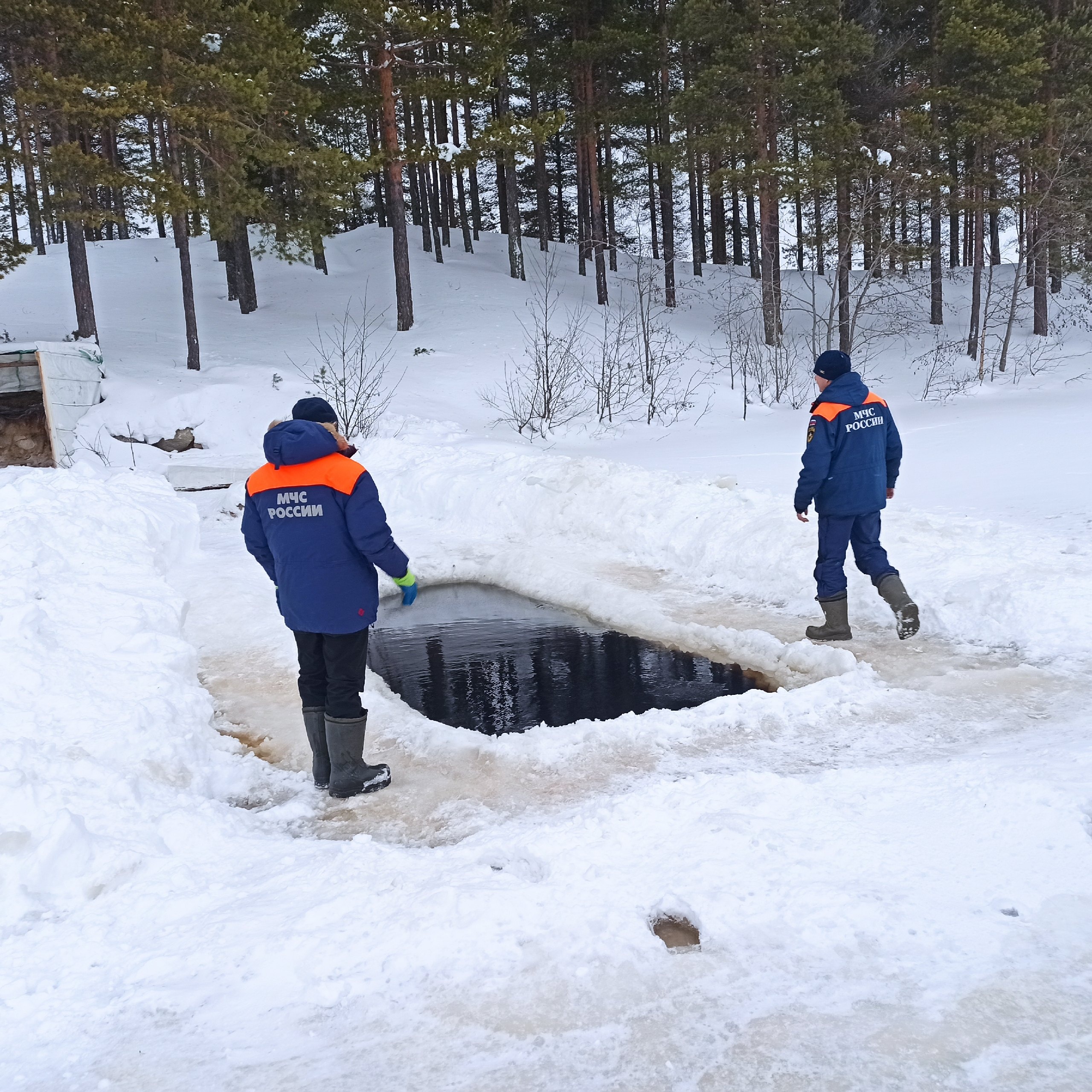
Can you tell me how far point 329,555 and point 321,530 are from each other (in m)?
0.12

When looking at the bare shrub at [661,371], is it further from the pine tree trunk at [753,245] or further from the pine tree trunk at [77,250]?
the pine tree trunk at [77,250]

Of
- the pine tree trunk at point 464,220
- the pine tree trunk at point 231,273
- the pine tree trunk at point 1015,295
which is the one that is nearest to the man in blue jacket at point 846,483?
the pine tree trunk at point 1015,295

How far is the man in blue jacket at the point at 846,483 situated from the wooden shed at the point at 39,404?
12351 mm

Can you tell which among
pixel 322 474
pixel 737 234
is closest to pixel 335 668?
pixel 322 474

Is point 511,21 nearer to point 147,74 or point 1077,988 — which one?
point 147,74

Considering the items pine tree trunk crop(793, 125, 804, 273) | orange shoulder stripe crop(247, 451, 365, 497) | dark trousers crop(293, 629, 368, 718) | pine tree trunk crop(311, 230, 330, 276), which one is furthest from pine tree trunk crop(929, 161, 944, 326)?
dark trousers crop(293, 629, 368, 718)

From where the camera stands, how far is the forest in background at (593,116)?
15.9 metres

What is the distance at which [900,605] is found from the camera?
5715mm

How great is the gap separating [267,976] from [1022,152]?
2473 cm

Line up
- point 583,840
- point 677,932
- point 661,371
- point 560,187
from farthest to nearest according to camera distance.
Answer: point 560,187
point 661,371
point 583,840
point 677,932

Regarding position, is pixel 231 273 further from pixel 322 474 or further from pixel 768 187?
pixel 322 474

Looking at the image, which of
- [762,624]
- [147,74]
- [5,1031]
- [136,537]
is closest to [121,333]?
[147,74]

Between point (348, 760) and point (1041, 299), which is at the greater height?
point (1041, 299)

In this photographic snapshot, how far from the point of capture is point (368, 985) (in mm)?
2629
